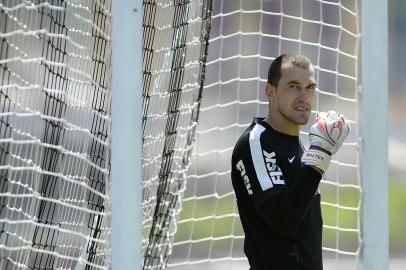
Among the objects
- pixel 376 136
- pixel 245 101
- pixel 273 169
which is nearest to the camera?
pixel 376 136

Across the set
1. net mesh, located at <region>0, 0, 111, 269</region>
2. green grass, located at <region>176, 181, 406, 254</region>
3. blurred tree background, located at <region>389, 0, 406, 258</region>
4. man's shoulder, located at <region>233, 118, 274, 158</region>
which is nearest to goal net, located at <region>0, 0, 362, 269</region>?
net mesh, located at <region>0, 0, 111, 269</region>

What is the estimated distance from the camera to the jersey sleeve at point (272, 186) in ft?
10.8

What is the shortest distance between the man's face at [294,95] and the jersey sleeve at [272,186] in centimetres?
11

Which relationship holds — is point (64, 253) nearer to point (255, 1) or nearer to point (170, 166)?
point (170, 166)

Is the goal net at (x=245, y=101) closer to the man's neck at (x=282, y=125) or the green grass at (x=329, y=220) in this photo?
the green grass at (x=329, y=220)

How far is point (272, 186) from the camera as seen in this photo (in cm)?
336

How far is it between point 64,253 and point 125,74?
1.19m

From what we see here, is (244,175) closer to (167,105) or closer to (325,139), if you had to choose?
(325,139)

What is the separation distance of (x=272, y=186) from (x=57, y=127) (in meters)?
0.99

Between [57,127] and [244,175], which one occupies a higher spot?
[57,127]

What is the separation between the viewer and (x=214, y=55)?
6.75 meters

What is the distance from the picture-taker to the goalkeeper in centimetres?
331

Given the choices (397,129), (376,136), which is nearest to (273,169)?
(376,136)

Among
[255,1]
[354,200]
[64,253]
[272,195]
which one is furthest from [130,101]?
[354,200]
